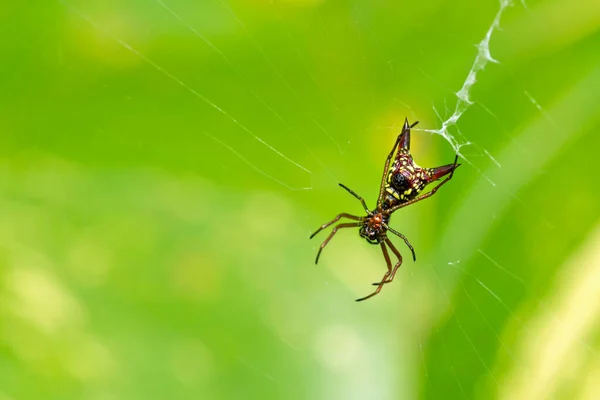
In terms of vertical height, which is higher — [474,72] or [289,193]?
[474,72]

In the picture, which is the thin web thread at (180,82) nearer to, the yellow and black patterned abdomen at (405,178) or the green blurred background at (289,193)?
the green blurred background at (289,193)

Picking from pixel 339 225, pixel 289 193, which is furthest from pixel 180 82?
pixel 339 225

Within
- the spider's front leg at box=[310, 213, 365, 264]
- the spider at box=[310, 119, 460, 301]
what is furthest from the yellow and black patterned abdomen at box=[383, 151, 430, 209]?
the spider's front leg at box=[310, 213, 365, 264]

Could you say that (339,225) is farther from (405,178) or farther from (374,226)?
(405,178)

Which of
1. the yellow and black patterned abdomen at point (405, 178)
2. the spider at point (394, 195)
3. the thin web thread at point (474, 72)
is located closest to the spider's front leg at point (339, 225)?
the spider at point (394, 195)

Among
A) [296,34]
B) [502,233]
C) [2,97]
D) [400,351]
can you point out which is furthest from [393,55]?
[2,97]

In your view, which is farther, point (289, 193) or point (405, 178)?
point (289, 193)
